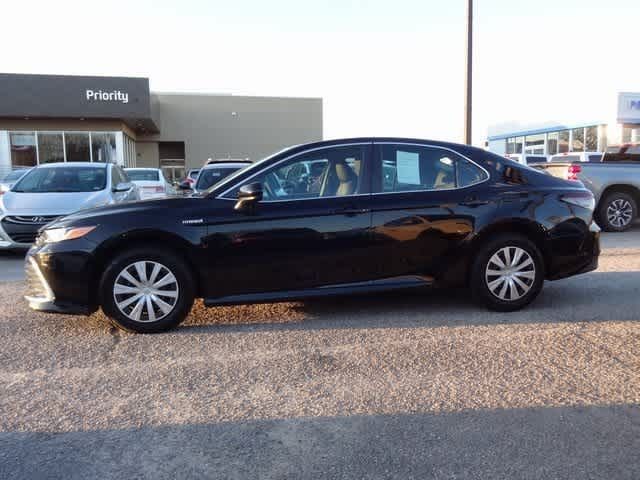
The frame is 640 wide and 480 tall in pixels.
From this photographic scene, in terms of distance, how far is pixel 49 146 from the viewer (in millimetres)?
29453

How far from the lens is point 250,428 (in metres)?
3.09

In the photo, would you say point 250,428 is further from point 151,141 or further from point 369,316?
point 151,141

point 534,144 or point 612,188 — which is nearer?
point 612,188

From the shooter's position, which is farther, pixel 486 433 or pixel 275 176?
pixel 275 176

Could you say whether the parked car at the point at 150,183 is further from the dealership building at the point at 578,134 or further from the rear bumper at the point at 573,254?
the dealership building at the point at 578,134

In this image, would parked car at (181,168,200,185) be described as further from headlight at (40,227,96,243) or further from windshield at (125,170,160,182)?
headlight at (40,227,96,243)

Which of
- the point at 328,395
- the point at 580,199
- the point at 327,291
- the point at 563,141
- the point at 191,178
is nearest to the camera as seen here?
the point at 328,395

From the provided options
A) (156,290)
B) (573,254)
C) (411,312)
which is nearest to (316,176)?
(411,312)

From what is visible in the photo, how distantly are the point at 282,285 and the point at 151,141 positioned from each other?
3904 cm

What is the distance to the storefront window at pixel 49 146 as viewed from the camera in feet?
96.3

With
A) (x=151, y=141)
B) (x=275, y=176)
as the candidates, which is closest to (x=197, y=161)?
(x=151, y=141)

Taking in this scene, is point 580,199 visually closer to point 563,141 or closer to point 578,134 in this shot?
point 578,134

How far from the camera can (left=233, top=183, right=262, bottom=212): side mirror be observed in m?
4.61

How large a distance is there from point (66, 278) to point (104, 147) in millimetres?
27792
